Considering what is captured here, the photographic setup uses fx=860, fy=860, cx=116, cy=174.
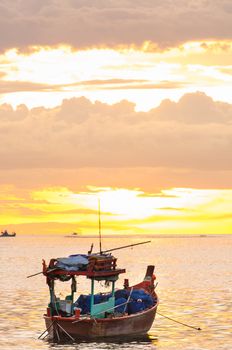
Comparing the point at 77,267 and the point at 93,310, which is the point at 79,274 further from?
the point at 93,310

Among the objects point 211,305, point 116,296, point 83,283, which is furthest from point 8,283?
point 116,296

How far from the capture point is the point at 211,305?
84.2 meters

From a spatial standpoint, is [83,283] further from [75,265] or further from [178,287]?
[75,265]

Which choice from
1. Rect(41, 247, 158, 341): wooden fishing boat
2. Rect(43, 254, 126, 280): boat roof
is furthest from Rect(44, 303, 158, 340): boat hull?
Rect(43, 254, 126, 280): boat roof

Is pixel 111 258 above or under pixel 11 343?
above

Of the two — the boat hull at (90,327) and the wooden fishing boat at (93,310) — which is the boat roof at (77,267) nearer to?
the wooden fishing boat at (93,310)

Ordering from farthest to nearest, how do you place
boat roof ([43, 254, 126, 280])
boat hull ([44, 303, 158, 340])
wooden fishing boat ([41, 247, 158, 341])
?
boat roof ([43, 254, 126, 280]), wooden fishing boat ([41, 247, 158, 341]), boat hull ([44, 303, 158, 340])

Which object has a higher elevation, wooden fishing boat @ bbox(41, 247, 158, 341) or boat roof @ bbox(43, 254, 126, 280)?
boat roof @ bbox(43, 254, 126, 280)

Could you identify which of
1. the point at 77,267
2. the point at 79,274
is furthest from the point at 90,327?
the point at 77,267

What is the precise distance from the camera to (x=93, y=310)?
56719 millimetres

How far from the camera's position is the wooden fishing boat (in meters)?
55.9

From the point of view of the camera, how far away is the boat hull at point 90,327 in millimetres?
55656

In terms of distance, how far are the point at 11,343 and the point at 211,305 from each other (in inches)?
1226

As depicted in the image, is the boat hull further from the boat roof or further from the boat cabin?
the boat roof
